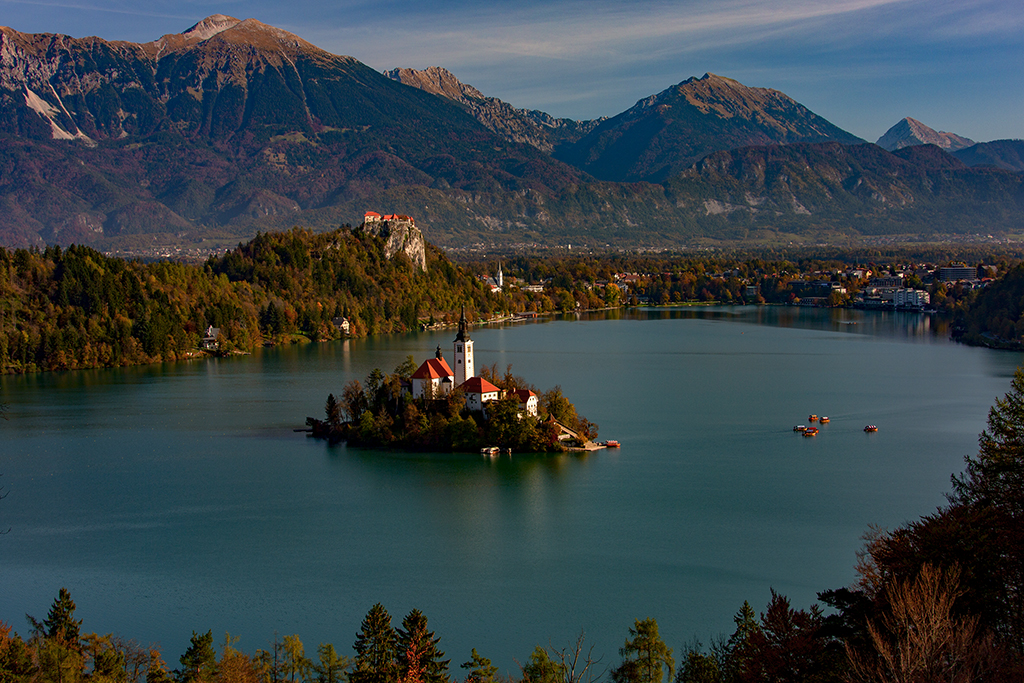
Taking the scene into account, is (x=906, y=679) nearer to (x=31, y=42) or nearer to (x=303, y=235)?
(x=303, y=235)

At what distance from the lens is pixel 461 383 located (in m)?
21.8

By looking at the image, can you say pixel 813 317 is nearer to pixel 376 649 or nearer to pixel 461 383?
pixel 461 383

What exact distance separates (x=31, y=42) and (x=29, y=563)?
595 feet

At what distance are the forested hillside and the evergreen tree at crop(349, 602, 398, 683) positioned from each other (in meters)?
28.5

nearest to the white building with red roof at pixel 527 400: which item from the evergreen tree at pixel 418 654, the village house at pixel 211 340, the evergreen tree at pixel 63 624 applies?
the evergreen tree at pixel 418 654

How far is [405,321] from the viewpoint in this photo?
49938 millimetres

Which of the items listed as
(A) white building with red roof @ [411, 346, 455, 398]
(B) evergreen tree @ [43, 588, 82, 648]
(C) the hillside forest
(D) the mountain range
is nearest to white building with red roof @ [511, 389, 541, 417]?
(A) white building with red roof @ [411, 346, 455, 398]

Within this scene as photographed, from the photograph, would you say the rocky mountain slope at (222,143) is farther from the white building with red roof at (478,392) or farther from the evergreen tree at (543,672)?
the evergreen tree at (543,672)

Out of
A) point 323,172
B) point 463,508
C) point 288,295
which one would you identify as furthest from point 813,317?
point 323,172

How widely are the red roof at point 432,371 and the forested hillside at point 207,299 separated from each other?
731 inches

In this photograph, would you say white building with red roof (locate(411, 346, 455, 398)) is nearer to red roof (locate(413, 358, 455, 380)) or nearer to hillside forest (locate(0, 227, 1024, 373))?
red roof (locate(413, 358, 455, 380))

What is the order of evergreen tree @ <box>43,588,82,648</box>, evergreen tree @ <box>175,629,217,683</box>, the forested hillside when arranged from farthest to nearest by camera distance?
1. the forested hillside
2. evergreen tree @ <box>43,588,82,648</box>
3. evergreen tree @ <box>175,629,217,683</box>

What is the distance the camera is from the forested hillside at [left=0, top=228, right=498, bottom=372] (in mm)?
35500

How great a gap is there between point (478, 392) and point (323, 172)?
5947 inches
